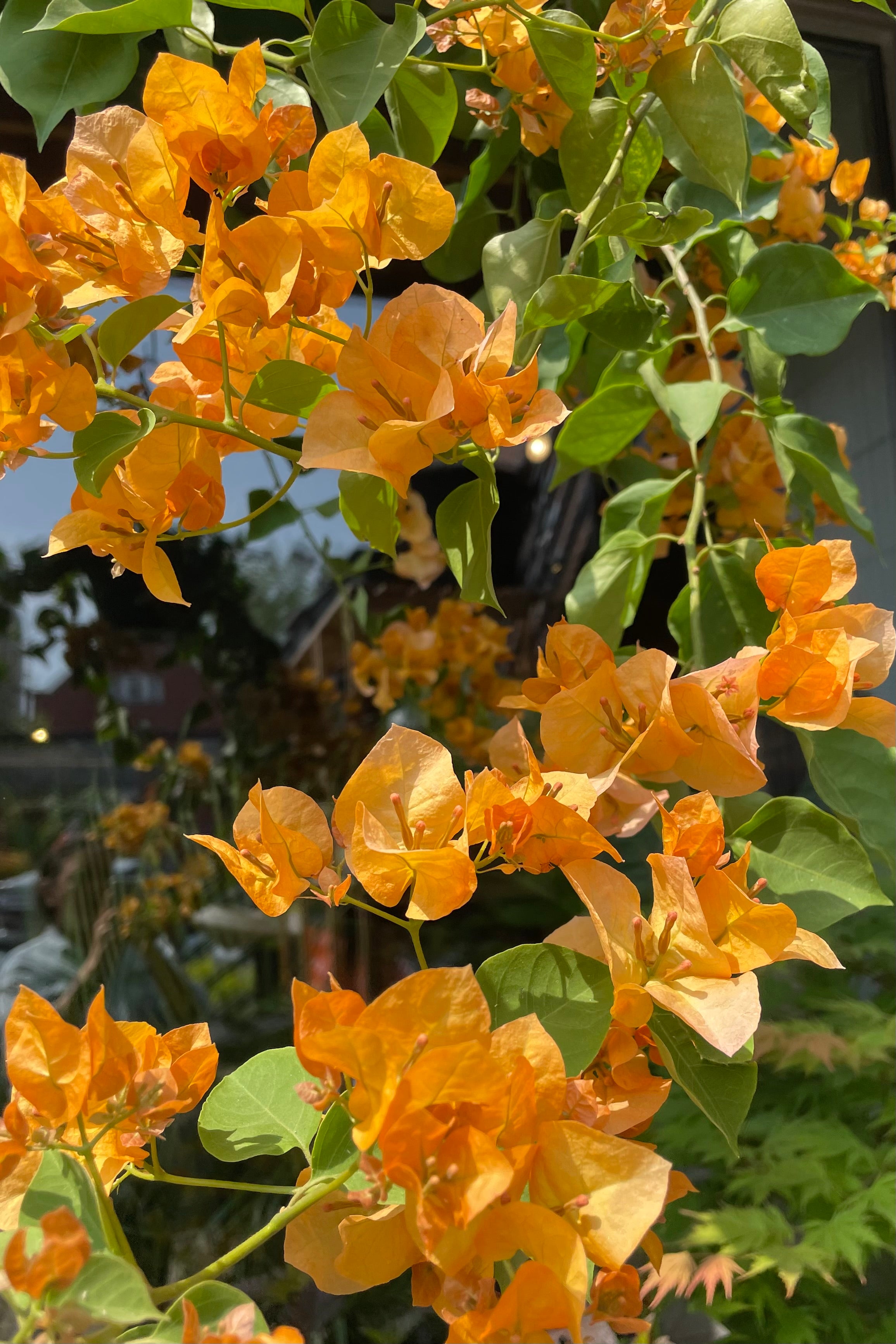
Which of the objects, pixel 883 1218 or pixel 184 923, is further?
pixel 184 923

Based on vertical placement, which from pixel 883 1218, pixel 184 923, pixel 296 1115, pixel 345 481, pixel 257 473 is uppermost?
pixel 345 481

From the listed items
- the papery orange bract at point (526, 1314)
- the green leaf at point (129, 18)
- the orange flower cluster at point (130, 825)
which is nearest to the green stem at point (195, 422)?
the green leaf at point (129, 18)

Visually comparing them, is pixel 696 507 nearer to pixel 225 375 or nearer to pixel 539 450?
pixel 225 375

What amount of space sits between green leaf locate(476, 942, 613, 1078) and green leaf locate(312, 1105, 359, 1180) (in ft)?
0.15

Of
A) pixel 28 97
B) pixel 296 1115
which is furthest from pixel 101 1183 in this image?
pixel 28 97

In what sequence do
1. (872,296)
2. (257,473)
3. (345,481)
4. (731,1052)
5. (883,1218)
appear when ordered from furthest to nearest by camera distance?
(257,473), (883,1218), (872,296), (345,481), (731,1052)

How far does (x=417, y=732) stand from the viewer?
0.83 ft

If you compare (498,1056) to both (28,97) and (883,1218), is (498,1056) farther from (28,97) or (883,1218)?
(883,1218)

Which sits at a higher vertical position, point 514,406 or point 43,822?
point 514,406

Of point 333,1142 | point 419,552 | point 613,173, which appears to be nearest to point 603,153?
point 613,173

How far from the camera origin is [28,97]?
30 centimetres

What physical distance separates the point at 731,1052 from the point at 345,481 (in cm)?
20

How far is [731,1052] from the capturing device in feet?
0.62

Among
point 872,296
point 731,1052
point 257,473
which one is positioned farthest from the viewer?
point 257,473
